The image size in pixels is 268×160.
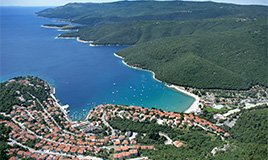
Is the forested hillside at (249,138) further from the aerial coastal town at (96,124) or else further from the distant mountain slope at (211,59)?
the distant mountain slope at (211,59)

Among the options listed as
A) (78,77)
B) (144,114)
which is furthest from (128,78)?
(144,114)

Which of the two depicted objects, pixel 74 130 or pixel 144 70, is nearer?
pixel 74 130

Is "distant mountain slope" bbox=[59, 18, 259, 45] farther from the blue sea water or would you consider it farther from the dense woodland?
the dense woodland

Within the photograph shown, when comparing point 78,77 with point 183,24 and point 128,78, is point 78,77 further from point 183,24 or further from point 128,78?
point 183,24

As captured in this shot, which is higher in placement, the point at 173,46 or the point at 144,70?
the point at 173,46

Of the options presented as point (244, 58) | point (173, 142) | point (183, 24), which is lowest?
point (173, 142)

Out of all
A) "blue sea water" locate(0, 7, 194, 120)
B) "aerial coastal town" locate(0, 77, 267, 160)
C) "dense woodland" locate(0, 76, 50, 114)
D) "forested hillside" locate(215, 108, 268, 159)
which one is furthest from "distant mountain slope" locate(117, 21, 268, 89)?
"dense woodland" locate(0, 76, 50, 114)

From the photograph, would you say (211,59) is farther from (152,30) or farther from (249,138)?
(152,30)
